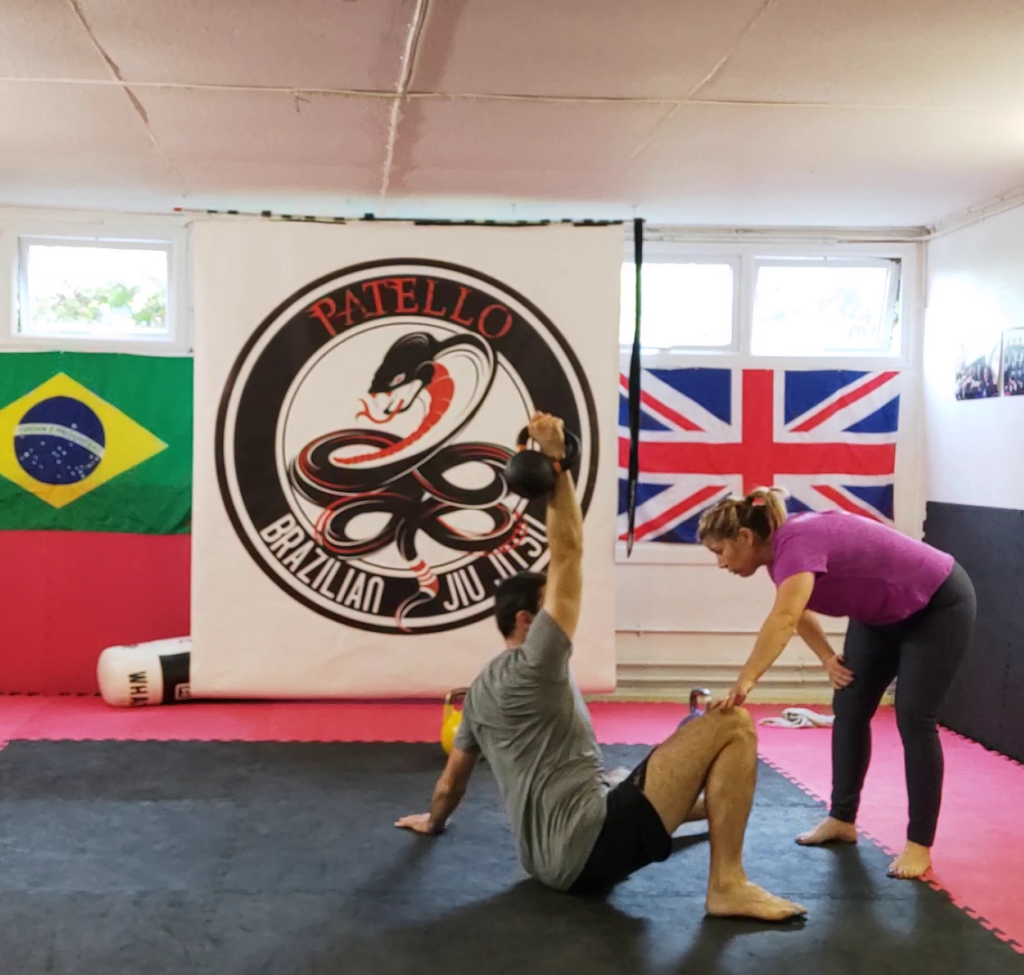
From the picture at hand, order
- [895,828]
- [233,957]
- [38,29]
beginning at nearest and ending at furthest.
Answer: [233,957] < [38,29] < [895,828]

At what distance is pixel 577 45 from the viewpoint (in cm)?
329

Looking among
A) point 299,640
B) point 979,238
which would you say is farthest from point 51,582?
point 979,238

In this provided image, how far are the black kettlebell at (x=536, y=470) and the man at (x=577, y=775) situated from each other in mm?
223

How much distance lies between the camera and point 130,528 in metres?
5.64

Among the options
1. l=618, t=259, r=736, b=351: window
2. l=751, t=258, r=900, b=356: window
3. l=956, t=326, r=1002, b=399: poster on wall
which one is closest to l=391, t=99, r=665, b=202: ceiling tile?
l=618, t=259, r=736, b=351: window

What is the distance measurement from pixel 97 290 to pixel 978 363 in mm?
4255

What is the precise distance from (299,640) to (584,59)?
2.80 meters

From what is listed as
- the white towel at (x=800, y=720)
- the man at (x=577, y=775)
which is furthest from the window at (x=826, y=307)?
the man at (x=577, y=775)

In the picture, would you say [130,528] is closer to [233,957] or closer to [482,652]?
[482,652]

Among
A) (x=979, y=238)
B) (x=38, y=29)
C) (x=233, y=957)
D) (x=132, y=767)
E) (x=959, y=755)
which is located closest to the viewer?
(x=233, y=957)

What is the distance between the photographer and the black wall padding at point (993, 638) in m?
4.89

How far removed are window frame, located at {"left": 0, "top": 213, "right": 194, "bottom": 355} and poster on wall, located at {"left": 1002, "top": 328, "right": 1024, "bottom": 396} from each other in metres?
3.78

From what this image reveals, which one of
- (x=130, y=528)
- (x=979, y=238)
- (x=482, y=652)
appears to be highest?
(x=979, y=238)

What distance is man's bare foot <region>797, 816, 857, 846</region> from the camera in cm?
362
